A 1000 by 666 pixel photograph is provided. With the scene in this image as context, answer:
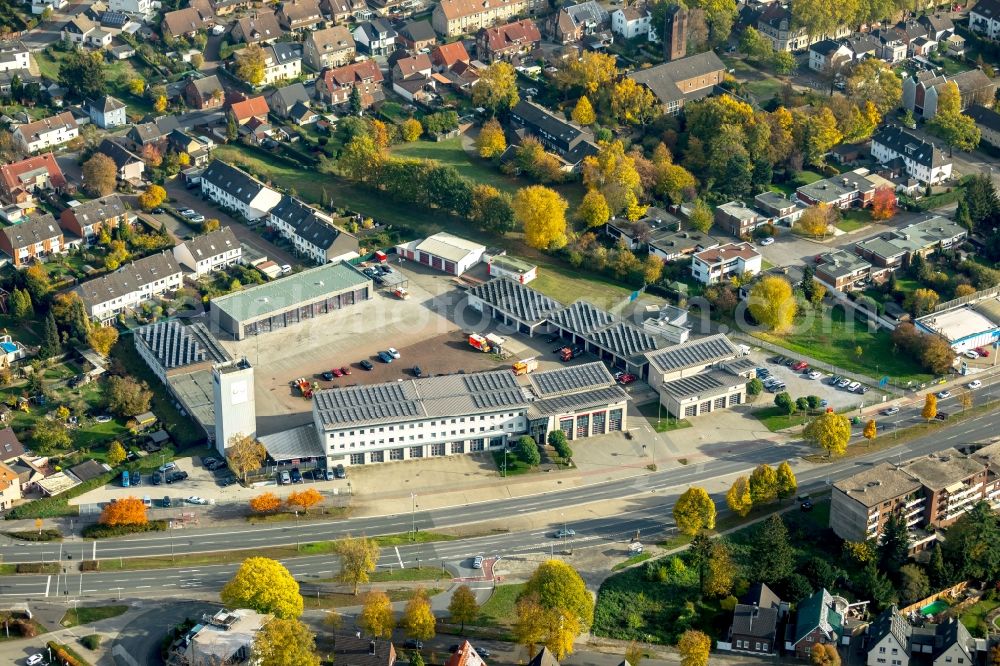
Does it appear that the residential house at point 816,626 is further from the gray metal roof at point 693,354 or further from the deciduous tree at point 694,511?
the gray metal roof at point 693,354

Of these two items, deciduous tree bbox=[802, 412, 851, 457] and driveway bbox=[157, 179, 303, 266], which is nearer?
deciduous tree bbox=[802, 412, 851, 457]

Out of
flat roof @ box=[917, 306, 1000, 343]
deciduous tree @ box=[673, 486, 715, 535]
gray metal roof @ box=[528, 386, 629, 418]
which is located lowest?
flat roof @ box=[917, 306, 1000, 343]

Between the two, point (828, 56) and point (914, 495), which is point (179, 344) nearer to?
point (914, 495)

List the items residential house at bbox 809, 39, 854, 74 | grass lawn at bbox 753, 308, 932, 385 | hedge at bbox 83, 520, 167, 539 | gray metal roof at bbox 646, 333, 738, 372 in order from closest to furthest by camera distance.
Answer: hedge at bbox 83, 520, 167, 539
gray metal roof at bbox 646, 333, 738, 372
grass lawn at bbox 753, 308, 932, 385
residential house at bbox 809, 39, 854, 74

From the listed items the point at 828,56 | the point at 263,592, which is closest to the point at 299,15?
the point at 828,56

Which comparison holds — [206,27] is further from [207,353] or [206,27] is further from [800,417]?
[800,417]

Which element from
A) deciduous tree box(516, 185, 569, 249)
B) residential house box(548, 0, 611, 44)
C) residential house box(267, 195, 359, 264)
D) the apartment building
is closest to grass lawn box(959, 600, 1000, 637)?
the apartment building

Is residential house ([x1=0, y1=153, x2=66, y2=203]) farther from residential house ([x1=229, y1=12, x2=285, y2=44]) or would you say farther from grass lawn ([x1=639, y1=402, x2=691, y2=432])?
grass lawn ([x1=639, y1=402, x2=691, y2=432])

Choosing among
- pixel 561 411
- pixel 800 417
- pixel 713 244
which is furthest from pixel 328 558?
pixel 713 244
